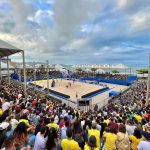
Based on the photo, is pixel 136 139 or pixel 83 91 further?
pixel 83 91

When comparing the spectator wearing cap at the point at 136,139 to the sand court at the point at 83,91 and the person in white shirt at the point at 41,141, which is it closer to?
the person in white shirt at the point at 41,141

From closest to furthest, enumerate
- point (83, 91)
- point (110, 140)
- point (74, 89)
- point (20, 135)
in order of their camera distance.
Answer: point (20, 135)
point (110, 140)
point (83, 91)
point (74, 89)

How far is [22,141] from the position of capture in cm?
461

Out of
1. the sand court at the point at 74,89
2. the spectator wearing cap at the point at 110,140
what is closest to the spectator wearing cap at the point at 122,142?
the spectator wearing cap at the point at 110,140

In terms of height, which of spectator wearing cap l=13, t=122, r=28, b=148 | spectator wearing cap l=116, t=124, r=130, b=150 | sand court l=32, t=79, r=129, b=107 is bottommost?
sand court l=32, t=79, r=129, b=107

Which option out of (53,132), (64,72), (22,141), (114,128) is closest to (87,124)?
(114,128)

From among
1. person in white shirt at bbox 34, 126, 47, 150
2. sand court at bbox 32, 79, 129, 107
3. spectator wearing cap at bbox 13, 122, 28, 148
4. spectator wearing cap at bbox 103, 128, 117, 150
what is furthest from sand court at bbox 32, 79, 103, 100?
spectator wearing cap at bbox 13, 122, 28, 148

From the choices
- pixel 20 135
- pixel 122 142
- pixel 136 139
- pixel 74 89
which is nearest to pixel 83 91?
pixel 74 89

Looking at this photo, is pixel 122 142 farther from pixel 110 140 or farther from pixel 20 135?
pixel 20 135

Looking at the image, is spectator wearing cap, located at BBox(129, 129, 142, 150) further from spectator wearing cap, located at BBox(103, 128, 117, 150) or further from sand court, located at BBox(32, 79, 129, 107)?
sand court, located at BBox(32, 79, 129, 107)

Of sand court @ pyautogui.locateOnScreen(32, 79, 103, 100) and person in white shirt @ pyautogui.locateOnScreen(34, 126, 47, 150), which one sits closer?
person in white shirt @ pyautogui.locateOnScreen(34, 126, 47, 150)

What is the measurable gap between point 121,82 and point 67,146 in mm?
48271

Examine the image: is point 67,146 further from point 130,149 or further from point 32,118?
point 32,118

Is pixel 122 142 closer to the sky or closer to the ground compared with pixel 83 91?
closer to the sky
